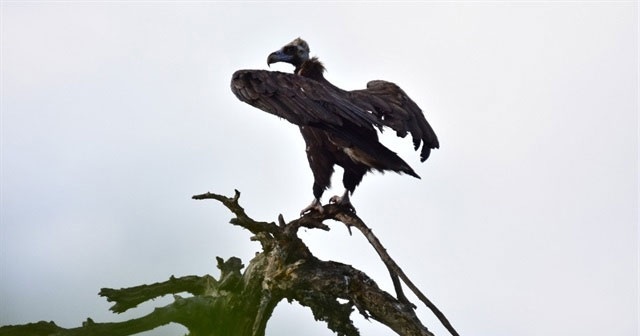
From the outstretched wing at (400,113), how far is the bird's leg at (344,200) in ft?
2.31

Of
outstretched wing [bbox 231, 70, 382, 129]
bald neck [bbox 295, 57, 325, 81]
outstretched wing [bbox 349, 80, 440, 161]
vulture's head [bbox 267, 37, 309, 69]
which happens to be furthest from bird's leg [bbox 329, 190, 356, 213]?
vulture's head [bbox 267, 37, 309, 69]

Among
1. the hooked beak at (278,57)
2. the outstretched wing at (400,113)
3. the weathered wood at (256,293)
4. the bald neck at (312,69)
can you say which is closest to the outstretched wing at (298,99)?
the outstretched wing at (400,113)

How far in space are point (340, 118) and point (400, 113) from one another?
0.69 m

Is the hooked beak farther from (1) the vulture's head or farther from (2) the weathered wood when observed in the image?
(2) the weathered wood

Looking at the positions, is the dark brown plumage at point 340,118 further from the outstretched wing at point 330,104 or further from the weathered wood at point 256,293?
the weathered wood at point 256,293

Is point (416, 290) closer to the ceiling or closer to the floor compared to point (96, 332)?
closer to the ceiling

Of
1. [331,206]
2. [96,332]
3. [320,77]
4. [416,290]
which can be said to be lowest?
[96,332]

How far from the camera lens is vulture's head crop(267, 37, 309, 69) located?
384 inches

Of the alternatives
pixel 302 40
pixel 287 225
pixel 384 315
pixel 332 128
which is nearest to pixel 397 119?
pixel 332 128

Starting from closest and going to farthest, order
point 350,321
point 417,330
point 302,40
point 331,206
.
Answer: point 417,330, point 350,321, point 331,206, point 302,40

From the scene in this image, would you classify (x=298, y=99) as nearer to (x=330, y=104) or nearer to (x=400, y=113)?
(x=330, y=104)

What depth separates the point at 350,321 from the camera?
6.91m

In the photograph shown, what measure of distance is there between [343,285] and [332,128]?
1.21 meters

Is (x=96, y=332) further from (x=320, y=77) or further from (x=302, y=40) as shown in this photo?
(x=302, y=40)
